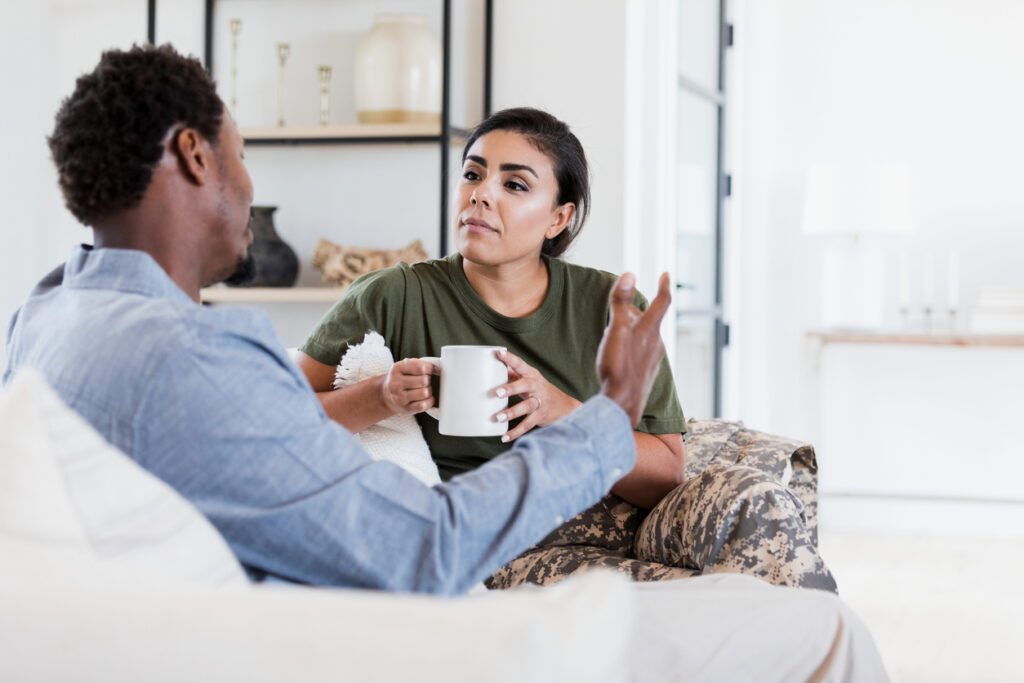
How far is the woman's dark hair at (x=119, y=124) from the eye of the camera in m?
1.06

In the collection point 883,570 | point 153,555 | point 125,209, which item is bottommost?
point 883,570

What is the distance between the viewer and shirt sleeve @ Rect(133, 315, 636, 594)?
36.8 inches

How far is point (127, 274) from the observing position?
3.45 feet

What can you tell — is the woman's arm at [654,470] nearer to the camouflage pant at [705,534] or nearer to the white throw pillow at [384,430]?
the camouflage pant at [705,534]

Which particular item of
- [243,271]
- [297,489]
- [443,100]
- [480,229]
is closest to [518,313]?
[480,229]

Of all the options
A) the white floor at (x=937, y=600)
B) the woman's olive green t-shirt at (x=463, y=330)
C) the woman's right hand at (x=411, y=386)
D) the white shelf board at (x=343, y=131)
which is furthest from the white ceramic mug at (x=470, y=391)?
the white shelf board at (x=343, y=131)

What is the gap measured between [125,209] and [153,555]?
35 cm

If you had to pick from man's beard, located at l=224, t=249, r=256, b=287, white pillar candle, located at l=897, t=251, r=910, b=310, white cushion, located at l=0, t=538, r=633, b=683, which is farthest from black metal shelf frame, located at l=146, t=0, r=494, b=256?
white cushion, located at l=0, t=538, r=633, b=683

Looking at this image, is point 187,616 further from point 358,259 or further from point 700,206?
point 700,206

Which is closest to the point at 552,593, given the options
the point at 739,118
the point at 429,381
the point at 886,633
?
the point at 429,381

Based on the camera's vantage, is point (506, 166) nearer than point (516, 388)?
No

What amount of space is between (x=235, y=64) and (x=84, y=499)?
292cm

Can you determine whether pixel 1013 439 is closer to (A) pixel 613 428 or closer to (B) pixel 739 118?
(B) pixel 739 118

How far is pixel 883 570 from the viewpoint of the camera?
3928 mm
